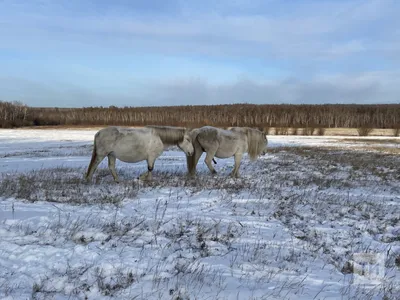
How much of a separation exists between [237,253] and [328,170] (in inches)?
371

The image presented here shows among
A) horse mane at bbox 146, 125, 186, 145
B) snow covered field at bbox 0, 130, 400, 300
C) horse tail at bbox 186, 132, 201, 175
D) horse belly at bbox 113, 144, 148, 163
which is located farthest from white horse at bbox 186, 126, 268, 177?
snow covered field at bbox 0, 130, 400, 300

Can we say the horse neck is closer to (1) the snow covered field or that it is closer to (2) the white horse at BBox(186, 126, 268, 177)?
(2) the white horse at BBox(186, 126, 268, 177)

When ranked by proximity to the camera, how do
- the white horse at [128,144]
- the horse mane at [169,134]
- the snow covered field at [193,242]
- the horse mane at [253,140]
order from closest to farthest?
1. the snow covered field at [193,242]
2. the white horse at [128,144]
3. the horse mane at [169,134]
4. the horse mane at [253,140]

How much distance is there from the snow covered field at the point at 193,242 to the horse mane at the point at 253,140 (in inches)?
140

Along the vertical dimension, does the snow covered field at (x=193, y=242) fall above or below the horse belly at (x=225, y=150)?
below

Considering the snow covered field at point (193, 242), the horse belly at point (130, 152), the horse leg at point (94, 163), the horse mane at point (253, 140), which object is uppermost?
the horse mane at point (253, 140)

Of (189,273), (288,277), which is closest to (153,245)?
(189,273)

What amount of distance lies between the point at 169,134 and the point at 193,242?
5812 millimetres

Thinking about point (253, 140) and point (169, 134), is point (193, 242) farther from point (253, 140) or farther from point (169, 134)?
point (253, 140)

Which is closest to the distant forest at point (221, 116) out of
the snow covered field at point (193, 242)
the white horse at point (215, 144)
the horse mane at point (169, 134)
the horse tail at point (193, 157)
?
A: the white horse at point (215, 144)

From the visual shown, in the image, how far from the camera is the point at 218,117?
79.4 metres

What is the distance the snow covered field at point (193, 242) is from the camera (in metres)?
3.96

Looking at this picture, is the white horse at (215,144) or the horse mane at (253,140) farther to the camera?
the horse mane at (253,140)

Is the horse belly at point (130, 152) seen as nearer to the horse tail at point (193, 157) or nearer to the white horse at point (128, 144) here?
the white horse at point (128, 144)
